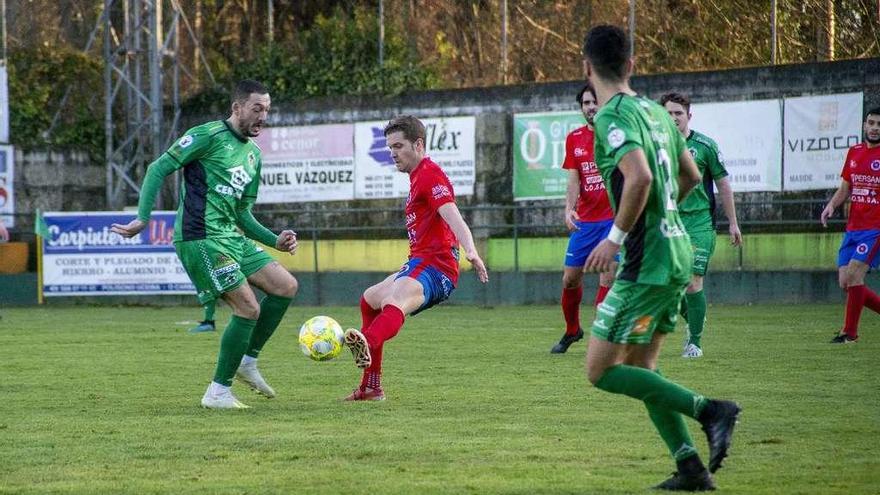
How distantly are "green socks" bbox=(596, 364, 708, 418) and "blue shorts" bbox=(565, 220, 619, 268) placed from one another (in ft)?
21.5

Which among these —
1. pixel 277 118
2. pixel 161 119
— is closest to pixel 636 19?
pixel 277 118

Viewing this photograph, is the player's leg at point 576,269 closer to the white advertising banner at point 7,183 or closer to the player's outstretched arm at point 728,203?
the player's outstretched arm at point 728,203

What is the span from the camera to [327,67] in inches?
1132

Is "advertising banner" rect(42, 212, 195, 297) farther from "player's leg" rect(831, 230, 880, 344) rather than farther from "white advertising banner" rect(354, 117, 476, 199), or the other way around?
"player's leg" rect(831, 230, 880, 344)

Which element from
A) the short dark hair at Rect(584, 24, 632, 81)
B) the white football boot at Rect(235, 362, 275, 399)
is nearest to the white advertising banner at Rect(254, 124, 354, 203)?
the white football boot at Rect(235, 362, 275, 399)

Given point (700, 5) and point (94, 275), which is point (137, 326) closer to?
point (94, 275)

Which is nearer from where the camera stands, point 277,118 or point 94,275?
point 94,275

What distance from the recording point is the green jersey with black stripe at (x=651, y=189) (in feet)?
18.5

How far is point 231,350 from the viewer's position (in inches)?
337

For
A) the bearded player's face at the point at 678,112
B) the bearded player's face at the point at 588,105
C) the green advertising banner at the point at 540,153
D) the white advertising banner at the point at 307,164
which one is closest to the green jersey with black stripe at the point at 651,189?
the bearded player's face at the point at 678,112

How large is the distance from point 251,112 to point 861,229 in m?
6.60

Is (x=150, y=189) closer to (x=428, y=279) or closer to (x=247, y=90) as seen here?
(x=247, y=90)

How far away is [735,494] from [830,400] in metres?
3.20

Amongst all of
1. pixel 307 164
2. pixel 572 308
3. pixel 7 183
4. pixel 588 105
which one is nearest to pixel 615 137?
pixel 588 105
